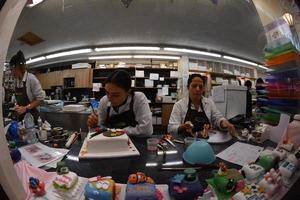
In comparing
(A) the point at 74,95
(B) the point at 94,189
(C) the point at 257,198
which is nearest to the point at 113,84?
(A) the point at 74,95

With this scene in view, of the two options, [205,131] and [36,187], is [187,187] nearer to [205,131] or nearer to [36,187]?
[205,131]

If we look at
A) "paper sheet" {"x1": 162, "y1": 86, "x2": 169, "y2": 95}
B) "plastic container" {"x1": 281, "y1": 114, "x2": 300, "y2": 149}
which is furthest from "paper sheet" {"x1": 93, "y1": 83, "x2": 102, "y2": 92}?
"plastic container" {"x1": 281, "y1": 114, "x2": 300, "y2": 149}

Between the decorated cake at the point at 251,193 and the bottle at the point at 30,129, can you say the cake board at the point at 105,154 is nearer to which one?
the bottle at the point at 30,129

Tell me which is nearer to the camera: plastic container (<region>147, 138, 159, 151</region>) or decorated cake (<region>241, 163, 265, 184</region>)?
decorated cake (<region>241, 163, 265, 184</region>)

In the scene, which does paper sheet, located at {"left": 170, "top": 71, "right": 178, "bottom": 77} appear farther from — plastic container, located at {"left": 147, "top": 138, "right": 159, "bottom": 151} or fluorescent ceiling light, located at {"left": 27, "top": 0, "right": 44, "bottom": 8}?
fluorescent ceiling light, located at {"left": 27, "top": 0, "right": 44, "bottom": 8}

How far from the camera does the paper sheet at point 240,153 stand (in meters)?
0.39

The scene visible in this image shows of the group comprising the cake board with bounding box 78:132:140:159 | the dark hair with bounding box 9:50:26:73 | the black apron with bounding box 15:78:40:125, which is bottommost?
the cake board with bounding box 78:132:140:159

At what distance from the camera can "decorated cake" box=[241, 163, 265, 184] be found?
340mm

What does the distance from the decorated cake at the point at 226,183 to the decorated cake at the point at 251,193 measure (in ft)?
0.06

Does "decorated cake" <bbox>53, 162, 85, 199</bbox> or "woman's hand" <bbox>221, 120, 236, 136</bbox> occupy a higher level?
"woman's hand" <bbox>221, 120, 236, 136</bbox>

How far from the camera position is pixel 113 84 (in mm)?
366

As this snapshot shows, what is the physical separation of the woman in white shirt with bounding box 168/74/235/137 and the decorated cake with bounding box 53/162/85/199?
0.69ft

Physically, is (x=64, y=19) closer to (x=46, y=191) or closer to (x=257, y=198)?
(x=46, y=191)

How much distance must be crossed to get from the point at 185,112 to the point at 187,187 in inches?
5.6
